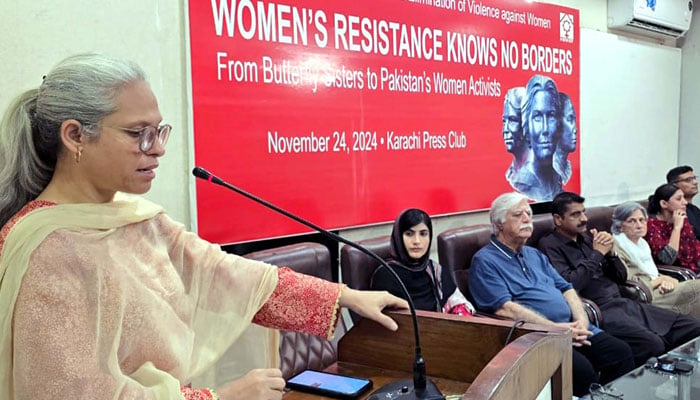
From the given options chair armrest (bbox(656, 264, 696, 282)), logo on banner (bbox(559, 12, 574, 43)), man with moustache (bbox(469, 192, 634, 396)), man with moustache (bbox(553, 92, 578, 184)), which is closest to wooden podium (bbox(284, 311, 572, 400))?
man with moustache (bbox(469, 192, 634, 396))

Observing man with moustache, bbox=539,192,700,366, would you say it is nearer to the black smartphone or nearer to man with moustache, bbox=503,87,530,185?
man with moustache, bbox=503,87,530,185

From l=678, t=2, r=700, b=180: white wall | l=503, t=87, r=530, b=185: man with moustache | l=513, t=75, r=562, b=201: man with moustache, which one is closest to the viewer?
l=503, t=87, r=530, b=185: man with moustache

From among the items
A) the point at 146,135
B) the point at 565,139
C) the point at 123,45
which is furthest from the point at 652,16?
the point at 146,135

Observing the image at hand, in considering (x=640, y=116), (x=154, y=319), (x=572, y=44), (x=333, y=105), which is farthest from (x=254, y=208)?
(x=640, y=116)

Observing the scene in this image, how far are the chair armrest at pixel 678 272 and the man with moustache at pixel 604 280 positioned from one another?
22.3 inches

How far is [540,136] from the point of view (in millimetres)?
4227

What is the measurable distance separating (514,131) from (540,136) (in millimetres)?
303

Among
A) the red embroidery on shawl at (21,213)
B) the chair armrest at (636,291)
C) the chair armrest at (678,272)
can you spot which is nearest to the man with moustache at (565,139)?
the chair armrest at (678,272)

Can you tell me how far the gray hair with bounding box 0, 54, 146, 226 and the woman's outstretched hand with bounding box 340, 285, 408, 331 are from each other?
25.7 inches

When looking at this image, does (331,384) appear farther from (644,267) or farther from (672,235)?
(672,235)

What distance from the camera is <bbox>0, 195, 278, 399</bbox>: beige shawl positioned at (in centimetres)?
92

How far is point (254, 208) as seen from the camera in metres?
2.66

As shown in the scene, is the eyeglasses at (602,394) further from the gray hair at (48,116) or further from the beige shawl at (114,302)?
the gray hair at (48,116)

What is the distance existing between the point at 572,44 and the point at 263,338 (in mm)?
3855
